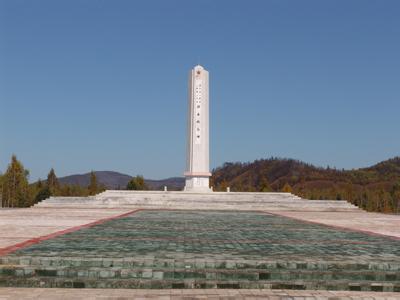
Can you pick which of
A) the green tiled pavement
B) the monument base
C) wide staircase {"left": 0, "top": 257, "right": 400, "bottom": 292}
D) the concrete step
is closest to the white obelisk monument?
the monument base

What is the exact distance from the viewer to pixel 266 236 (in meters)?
11.3

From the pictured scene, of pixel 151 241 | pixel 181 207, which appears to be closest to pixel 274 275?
pixel 151 241

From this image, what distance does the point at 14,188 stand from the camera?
164ft

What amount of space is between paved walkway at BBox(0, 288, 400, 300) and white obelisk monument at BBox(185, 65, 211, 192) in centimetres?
3479

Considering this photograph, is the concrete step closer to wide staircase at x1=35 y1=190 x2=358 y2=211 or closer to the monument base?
wide staircase at x1=35 y1=190 x2=358 y2=211

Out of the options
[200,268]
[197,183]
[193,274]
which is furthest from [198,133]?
[193,274]

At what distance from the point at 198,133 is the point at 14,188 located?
24023 millimetres

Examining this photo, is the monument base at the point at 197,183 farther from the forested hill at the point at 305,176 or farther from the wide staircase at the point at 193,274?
the wide staircase at the point at 193,274

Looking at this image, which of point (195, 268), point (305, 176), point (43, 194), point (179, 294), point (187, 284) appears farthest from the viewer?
point (305, 176)

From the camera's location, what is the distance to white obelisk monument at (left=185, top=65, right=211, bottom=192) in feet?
135

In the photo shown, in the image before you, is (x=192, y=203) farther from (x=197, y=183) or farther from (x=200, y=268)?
(x=200, y=268)

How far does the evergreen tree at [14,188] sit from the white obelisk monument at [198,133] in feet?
69.3

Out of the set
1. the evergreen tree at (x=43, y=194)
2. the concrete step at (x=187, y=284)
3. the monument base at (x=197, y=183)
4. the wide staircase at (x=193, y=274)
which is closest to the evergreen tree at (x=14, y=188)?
the evergreen tree at (x=43, y=194)

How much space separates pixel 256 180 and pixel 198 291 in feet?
528
